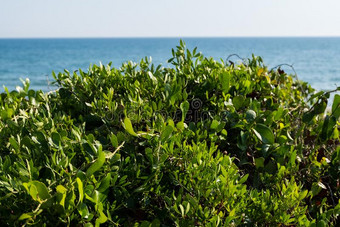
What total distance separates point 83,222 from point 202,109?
135 centimetres

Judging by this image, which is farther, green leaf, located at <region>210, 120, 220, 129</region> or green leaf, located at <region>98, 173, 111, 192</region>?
green leaf, located at <region>210, 120, 220, 129</region>

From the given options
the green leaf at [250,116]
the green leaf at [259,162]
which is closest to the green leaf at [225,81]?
the green leaf at [250,116]

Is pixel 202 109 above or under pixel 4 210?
above

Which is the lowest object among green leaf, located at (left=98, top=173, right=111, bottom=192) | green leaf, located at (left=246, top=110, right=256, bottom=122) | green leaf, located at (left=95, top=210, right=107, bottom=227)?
green leaf, located at (left=95, top=210, right=107, bottom=227)

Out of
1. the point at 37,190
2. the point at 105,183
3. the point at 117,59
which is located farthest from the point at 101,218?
the point at 117,59

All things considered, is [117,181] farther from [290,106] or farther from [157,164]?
[290,106]

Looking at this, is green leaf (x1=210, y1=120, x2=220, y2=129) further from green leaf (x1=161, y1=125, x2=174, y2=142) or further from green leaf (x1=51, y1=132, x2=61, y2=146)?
green leaf (x1=51, y1=132, x2=61, y2=146)

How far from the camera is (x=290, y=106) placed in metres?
3.42

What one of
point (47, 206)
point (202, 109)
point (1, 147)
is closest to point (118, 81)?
point (202, 109)

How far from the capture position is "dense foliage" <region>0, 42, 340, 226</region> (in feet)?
6.23

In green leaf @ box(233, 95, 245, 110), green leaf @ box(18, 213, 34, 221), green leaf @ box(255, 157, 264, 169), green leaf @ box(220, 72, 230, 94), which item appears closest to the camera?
green leaf @ box(18, 213, 34, 221)

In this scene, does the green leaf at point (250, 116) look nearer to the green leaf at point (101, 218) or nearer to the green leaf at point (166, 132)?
the green leaf at point (166, 132)

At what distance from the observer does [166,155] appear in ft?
6.78

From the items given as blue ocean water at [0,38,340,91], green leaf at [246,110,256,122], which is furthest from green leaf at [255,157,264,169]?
blue ocean water at [0,38,340,91]
